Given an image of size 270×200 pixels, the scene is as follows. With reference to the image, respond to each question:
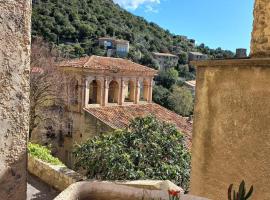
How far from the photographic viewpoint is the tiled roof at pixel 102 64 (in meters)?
18.2

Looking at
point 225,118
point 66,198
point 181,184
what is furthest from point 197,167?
point 181,184

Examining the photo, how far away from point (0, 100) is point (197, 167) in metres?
3.60

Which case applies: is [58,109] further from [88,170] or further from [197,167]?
[197,167]

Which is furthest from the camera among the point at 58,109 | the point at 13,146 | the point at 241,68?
the point at 58,109

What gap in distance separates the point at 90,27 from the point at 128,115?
3007 centimetres

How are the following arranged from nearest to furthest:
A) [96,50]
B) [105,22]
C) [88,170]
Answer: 1. [88,170]
2. [96,50]
3. [105,22]

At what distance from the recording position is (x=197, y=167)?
185 inches

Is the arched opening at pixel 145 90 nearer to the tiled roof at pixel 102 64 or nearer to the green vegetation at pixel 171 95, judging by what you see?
the tiled roof at pixel 102 64

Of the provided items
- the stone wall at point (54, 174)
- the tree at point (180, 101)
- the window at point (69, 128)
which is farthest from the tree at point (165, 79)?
the stone wall at point (54, 174)

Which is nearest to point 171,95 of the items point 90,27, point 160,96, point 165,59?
point 160,96

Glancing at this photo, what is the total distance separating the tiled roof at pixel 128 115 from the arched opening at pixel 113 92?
89 centimetres

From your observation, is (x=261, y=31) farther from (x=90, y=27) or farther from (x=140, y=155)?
(x=90, y=27)

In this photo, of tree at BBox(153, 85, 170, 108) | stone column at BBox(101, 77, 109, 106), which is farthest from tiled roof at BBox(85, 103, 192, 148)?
tree at BBox(153, 85, 170, 108)

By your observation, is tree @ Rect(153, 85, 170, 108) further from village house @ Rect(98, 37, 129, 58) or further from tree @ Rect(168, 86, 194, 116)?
village house @ Rect(98, 37, 129, 58)
